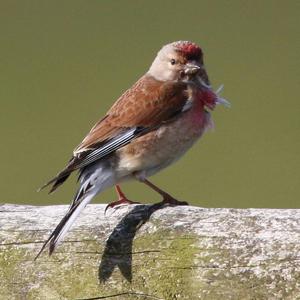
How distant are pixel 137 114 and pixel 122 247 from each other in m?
1.65

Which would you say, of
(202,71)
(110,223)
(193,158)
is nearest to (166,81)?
(202,71)

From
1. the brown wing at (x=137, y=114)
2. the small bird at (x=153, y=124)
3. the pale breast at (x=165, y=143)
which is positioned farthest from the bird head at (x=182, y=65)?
the pale breast at (x=165, y=143)

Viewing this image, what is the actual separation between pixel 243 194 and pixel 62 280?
4253mm

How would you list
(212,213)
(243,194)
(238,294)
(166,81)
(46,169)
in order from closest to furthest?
(238,294) < (212,213) < (166,81) < (243,194) < (46,169)

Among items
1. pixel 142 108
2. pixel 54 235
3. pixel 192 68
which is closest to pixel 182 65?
Result: pixel 192 68

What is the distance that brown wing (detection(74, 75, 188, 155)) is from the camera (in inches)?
168

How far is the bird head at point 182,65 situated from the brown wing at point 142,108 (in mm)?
184

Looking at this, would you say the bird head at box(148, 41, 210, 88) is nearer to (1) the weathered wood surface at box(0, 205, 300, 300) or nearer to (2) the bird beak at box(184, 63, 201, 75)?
(2) the bird beak at box(184, 63, 201, 75)

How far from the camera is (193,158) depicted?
779cm

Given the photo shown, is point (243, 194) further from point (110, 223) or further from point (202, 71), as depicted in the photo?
point (110, 223)

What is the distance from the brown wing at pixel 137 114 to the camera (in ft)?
13.6

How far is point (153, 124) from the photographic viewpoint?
173 inches

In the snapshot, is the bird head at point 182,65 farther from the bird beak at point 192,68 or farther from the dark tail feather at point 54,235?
the dark tail feather at point 54,235

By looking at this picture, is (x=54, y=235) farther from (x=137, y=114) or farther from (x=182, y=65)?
(x=182, y=65)
